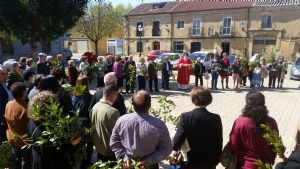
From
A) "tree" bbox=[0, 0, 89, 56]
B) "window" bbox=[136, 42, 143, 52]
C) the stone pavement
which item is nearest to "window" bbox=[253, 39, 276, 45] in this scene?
"window" bbox=[136, 42, 143, 52]

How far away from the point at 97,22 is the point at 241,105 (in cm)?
2778

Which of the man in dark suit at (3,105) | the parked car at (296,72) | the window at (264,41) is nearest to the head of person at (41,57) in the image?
the man in dark suit at (3,105)

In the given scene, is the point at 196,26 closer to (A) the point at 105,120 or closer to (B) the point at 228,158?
(A) the point at 105,120

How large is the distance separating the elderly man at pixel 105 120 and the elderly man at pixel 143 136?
52cm

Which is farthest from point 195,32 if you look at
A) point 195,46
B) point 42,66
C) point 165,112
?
point 165,112

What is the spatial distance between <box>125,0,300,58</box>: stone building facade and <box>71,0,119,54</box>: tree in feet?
12.7

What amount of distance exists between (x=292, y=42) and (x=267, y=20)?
3.34 m

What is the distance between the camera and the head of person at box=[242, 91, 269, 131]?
326cm

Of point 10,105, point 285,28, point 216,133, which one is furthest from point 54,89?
point 285,28

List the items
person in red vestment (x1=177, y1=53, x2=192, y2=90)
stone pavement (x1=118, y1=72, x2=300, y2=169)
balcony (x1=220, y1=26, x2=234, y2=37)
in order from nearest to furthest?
stone pavement (x1=118, y1=72, x2=300, y2=169)
person in red vestment (x1=177, y1=53, x2=192, y2=90)
balcony (x1=220, y1=26, x2=234, y2=37)

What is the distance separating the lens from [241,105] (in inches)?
436

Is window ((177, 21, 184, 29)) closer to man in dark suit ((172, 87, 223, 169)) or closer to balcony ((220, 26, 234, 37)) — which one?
balcony ((220, 26, 234, 37))

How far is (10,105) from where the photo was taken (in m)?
4.08

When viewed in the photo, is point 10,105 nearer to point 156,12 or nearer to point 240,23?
point 240,23
